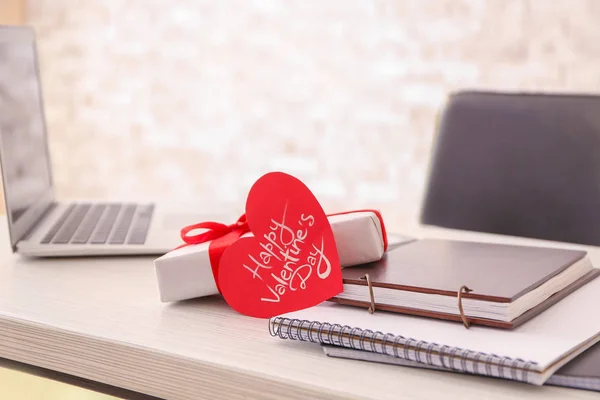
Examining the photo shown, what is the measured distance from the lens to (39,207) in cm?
123

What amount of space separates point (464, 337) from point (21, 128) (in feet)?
2.80

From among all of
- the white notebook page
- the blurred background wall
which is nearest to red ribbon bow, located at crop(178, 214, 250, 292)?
the white notebook page

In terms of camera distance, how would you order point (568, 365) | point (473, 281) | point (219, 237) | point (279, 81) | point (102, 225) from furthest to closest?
1. point (279, 81)
2. point (102, 225)
3. point (219, 237)
4. point (473, 281)
5. point (568, 365)

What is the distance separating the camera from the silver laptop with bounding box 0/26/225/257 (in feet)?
3.36

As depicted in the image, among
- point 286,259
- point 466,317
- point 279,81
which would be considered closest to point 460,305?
point 466,317

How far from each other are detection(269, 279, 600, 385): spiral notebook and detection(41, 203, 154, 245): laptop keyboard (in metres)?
0.46

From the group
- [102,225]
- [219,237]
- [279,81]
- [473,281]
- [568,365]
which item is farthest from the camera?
[279,81]

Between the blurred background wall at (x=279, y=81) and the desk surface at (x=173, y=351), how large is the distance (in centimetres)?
201

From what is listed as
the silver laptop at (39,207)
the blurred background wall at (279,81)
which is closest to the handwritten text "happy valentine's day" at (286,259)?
the silver laptop at (39,207)

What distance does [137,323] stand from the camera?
737 mm

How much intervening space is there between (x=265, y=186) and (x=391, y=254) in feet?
0.54

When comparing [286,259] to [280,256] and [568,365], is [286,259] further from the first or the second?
[568,365]

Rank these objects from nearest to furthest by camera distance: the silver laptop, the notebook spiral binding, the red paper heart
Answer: the notebook spiral binding, the red paper heart, the silver laptop

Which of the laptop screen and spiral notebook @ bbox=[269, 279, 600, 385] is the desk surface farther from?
the laptop screen
